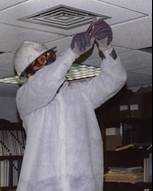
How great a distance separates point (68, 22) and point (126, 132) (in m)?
1.66

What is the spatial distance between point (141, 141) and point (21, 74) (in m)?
1.68

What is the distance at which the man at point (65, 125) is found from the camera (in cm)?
186

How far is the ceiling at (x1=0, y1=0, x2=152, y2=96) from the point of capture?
1758mm

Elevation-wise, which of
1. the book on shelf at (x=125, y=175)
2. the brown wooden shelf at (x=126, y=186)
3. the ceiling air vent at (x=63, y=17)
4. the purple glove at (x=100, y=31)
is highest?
the ceiling air vent at (x=63, y=17)

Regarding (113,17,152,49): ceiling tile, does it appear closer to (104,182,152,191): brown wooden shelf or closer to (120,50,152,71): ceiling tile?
(120,50,152,71): ceiling tile

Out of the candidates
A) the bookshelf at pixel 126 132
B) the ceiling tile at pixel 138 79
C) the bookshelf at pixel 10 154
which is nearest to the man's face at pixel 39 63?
the ceiling tile at pixel 138 79

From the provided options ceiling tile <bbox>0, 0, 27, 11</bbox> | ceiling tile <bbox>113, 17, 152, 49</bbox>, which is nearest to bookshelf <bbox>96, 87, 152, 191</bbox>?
ceiling tile <bbox>113, 17, 152, 49</bbox>

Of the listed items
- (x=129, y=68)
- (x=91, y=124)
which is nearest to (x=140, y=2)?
(x=91, y=124)

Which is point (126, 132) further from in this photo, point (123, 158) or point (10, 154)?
point (10, 154)

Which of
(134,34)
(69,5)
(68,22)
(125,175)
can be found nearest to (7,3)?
A: (69,5)

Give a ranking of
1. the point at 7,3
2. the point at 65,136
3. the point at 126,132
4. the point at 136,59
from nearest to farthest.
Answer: the point at 7,3, the point at 65,136, the point at 136,59, the point at 126,132

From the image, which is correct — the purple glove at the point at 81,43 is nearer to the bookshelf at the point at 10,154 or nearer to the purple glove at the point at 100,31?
the purple glove at the point at 100,31

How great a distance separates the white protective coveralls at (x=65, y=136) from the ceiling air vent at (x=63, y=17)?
0.20 m

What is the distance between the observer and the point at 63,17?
76.5 inches
